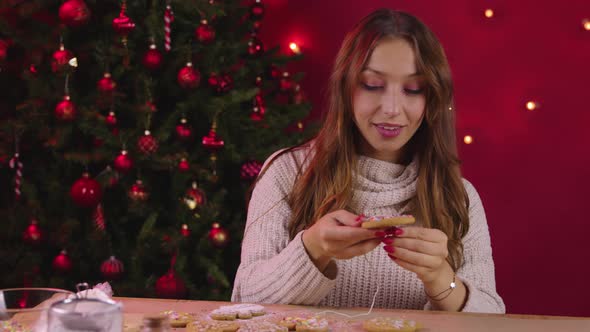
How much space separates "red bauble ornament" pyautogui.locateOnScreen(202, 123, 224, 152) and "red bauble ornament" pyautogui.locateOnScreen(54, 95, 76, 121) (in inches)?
17.3

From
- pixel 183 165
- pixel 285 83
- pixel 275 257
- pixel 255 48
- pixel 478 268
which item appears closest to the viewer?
pixel 275 257

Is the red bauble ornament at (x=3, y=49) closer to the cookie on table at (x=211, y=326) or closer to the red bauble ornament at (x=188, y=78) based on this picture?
the red bauble ornament at (x=188, y=78)

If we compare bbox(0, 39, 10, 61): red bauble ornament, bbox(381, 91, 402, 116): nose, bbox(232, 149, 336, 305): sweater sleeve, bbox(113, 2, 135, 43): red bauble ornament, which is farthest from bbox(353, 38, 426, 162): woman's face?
bbox(0, 39, 10, 61): red bauble ornament

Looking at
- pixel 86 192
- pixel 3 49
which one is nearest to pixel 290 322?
pixel 86 192

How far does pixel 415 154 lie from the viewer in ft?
5.92

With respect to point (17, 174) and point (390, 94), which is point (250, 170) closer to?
point (17, 174)

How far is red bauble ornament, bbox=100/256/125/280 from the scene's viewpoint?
98.5 inches

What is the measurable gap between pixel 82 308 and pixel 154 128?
1825 mm

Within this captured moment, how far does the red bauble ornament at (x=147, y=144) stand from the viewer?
2439 millimetres

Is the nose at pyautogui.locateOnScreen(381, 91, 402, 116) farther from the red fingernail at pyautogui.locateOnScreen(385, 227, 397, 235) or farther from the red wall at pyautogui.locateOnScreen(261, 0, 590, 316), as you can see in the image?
the red wall at pyautogui.locateOnScreen(261, 0, 590, 316)

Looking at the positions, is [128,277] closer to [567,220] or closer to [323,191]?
[323,191]

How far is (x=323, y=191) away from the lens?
170 centimetres

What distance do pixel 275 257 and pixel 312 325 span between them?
1.20 feet

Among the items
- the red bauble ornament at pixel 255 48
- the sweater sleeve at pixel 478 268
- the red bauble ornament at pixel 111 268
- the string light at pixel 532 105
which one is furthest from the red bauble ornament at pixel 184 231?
the string light at pixel 532 105
